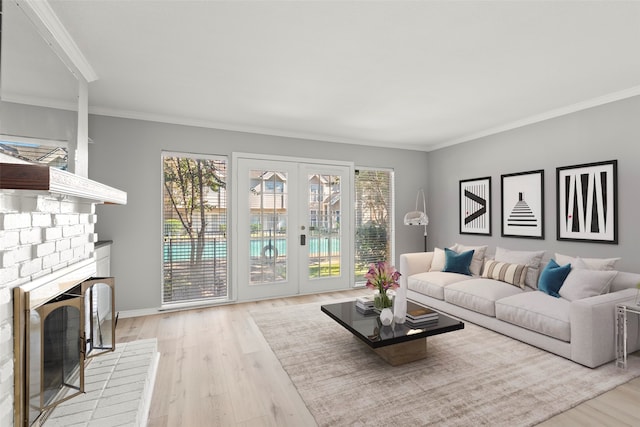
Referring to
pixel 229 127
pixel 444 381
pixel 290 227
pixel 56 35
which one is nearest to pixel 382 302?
pixel 444 381

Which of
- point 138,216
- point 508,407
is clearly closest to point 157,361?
point 138,216

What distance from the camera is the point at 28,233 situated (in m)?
1.59

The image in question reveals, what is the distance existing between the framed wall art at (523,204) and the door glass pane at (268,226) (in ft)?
10.6

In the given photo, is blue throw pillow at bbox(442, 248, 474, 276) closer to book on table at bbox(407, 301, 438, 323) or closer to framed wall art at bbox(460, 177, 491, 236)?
framed wall art at bbox(460, 177, 491, 236)

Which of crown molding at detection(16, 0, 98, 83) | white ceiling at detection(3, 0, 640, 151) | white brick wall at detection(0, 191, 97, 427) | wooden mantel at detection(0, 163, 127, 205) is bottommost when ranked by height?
white brick wall at detection(0, 191, 97, 427)

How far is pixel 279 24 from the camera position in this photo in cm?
210

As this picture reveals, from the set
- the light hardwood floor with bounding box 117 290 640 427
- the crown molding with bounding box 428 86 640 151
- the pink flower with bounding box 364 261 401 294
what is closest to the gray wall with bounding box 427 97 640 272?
the crown molding with bounding box 428 86 640 151

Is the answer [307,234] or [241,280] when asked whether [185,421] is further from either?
[307,234]

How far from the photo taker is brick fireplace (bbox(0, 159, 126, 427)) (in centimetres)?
125

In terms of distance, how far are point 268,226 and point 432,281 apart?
2437mm

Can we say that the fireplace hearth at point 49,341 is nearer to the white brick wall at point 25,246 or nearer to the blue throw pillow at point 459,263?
the white brick wall at point 25,246

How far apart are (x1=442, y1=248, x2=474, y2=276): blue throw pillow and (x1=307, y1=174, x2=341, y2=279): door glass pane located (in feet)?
5.67

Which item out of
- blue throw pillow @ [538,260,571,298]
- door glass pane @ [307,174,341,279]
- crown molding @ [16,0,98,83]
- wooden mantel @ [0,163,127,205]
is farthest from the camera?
door glass pane @ [307,174,341,279]

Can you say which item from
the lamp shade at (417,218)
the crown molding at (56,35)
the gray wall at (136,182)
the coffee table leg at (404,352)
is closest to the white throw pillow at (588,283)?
the coffee table leg at (404,352)
